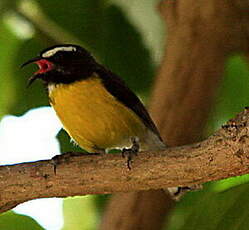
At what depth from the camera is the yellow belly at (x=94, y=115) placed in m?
2.98

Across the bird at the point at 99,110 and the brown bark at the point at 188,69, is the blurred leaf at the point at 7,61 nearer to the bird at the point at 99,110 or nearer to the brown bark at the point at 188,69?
the bird at the point at 99,110

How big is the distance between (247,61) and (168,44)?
1.08 feet

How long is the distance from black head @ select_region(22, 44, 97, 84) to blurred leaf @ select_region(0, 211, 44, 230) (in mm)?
529

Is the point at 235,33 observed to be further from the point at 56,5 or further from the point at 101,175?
the point at 101,175

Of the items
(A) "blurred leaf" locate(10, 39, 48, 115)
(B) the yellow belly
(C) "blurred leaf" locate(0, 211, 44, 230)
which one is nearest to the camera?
(C) "blurred leaf" locate(0, 211, 44, 230)

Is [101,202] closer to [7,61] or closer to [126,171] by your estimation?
[7,61]

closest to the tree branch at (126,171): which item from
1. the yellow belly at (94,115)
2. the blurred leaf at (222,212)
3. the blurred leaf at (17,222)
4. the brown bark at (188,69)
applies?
the blurred leaf at (222,212)

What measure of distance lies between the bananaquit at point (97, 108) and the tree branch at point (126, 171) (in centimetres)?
64

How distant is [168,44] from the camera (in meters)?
3.37

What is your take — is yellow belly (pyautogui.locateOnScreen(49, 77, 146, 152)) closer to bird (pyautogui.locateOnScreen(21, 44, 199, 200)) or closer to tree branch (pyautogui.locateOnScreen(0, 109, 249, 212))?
bird (pyautogui.locateOnScreen(21, 44, 199, 200))

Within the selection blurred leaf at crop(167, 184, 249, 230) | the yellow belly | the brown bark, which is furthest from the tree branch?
the brown bark

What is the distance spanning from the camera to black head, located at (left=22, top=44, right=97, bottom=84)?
3.11m

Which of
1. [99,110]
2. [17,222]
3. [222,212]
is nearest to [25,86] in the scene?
[99,110]

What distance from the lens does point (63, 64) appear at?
3.17 m
